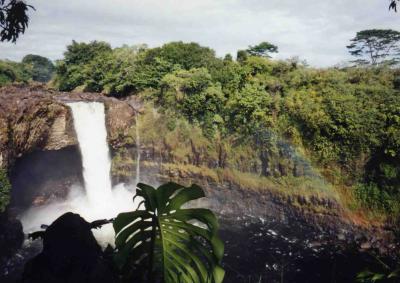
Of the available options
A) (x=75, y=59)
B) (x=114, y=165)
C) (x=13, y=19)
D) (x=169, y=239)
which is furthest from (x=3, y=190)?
(x=75, y=59)

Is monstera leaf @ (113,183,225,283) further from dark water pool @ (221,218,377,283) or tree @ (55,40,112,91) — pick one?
tree @ (55,40,112,91)

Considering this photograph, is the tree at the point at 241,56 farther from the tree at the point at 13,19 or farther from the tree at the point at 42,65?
the tree at the point at 42,65

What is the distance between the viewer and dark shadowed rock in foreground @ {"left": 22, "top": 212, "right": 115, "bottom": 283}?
342 centimetres

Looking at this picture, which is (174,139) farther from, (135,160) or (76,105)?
(76,105)

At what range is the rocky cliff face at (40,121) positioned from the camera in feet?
68.0

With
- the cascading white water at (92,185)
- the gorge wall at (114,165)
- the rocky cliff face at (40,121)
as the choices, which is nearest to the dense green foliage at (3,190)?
the rocky cliff face at (40,121)

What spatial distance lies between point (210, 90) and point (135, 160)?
7.82 meters

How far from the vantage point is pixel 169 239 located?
11.0 feet

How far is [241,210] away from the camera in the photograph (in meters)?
24.7

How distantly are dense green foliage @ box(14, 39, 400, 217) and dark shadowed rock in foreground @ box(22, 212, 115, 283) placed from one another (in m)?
20.4

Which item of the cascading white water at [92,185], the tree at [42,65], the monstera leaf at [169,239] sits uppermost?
the tree at [42,65]

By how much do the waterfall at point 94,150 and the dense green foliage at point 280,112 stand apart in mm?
4780

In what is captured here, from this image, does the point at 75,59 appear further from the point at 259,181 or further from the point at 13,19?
the point at 13,19

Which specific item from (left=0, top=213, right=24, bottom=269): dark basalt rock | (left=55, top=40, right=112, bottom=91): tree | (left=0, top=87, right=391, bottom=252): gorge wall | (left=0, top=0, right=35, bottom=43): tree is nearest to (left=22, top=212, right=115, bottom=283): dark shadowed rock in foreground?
(left=0, top=0, right=35, bottom=43): tree
